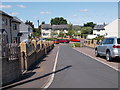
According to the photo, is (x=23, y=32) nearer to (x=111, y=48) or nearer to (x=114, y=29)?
(x=114, y=29)

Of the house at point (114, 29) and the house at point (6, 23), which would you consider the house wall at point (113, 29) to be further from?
the house at point (6, 23)

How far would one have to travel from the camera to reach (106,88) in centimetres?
696

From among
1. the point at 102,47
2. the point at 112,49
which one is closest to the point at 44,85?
the point at 112,49

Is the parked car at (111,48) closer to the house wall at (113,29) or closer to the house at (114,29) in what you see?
the house at (114,29)

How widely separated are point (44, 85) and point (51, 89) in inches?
25.9

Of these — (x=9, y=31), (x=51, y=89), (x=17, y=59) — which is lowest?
(x=51, y=89)

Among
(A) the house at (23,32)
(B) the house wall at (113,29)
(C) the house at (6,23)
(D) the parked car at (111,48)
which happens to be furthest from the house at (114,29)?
(D) the parked car at (111,48)

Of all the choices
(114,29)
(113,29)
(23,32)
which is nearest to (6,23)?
(23,32)

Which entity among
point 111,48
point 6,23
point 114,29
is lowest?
point 111,48

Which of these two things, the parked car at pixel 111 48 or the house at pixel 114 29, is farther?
the house at pixel 114 29

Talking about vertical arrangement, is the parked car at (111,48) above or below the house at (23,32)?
below

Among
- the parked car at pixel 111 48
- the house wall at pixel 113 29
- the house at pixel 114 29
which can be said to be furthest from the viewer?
the house wall at pixel 113 29

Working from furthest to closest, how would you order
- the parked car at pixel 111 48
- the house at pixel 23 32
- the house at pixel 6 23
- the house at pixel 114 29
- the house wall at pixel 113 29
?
the house at pixel 23 32, the house wall at pixel 113 29, the house at pixel 114 29, the house at pixel 6 23, the parked car at pixel 111 48

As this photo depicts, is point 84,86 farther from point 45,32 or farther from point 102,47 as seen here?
point 45,32
